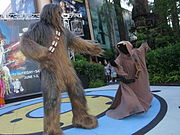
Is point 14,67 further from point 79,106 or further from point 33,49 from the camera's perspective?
point 33,49

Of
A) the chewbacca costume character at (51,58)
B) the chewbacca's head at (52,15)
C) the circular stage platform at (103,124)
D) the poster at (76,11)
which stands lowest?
the circular stage platform at (103,124)

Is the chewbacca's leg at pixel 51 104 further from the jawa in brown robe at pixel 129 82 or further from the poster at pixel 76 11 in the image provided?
the poster at pixel 76 11

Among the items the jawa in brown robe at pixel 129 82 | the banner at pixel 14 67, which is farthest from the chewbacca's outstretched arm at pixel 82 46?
the banner at pixel 14 67

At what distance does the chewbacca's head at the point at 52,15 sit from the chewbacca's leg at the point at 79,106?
82cm

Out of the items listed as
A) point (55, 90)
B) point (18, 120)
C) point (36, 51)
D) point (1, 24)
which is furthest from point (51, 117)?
point (1, 24)

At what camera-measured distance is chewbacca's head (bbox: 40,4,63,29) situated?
9.59ft

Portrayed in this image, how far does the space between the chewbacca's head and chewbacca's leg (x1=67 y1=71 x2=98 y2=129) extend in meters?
0.82

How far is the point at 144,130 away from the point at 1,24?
7.68 m

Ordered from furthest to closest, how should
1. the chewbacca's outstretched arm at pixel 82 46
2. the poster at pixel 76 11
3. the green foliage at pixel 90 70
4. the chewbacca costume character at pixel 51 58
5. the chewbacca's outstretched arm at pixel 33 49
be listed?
the poster at pixel 76 11 < the green foliage at pixel 90 70 < the chewbacca's outstretched arm at pixel 82 46 < the chewbacca costume character at pixel 51 58 < the chewbacca's outstretched arm at pixel 33 49

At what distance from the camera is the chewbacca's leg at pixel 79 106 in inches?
125

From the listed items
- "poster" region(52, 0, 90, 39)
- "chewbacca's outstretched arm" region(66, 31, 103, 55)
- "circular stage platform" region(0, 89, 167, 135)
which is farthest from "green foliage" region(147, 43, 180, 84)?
"poster" region(52, 0, 90, 39)

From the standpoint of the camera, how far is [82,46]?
3379 mm

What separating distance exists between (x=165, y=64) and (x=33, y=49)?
532cm

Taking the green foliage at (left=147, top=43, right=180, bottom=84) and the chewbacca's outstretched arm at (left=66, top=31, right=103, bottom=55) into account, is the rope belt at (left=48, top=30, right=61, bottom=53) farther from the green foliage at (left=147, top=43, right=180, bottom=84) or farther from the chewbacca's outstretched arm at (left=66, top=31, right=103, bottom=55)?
the green foliage at (left=147, top=43, right=180, bottom=84)
